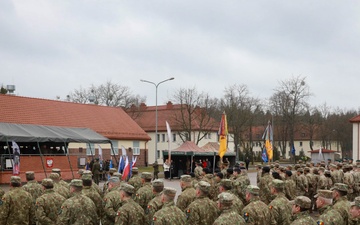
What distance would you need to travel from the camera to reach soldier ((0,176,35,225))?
29.1 feet

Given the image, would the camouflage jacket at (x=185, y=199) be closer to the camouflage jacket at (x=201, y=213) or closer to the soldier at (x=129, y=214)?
the camouflage jacket at (x=201, y=213)

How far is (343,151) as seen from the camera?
8975cm

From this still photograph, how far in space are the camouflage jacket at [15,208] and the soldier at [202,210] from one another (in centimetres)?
338

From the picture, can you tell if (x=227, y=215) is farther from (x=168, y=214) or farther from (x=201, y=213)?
(x=201, y=213)

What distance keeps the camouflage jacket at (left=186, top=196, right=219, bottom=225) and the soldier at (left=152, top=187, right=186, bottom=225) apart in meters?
0.89

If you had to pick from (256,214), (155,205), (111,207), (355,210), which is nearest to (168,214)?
(155,205)

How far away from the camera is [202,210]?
7.95 metres

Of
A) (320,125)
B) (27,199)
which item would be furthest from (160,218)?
(320,125)

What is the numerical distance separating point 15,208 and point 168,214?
373 cm

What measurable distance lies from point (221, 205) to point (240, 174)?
6.97 m

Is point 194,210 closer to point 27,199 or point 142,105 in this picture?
point 27,199

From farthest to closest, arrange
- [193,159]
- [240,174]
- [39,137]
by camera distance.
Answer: [193,159] < [39,137] < [240,174]

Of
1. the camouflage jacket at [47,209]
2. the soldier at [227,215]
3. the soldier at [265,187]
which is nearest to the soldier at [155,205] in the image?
the soldier at [227,215]

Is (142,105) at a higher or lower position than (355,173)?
higher
